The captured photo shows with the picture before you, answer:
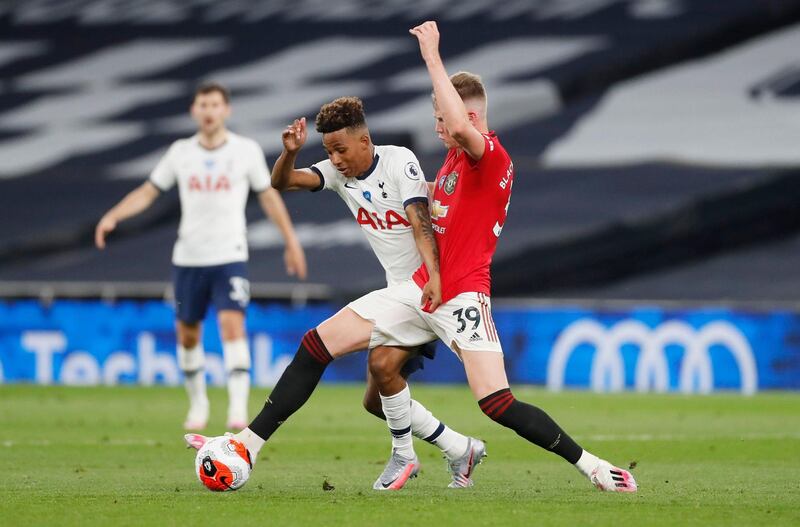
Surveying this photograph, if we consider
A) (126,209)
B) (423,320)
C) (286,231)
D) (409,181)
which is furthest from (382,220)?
(286,231)

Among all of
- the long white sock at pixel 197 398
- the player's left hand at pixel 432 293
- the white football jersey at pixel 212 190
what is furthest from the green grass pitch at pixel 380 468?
the white football jersey at pixel 212 190

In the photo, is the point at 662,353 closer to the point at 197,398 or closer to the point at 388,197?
the point at 197,398

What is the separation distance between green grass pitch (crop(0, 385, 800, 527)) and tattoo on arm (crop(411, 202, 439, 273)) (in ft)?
3.45

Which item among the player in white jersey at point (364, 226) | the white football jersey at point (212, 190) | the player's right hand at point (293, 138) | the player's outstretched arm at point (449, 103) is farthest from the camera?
the white football jersey at point (212, 190)

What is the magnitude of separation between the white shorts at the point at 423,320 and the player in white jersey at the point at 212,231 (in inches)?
143

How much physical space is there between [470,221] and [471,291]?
0.31m

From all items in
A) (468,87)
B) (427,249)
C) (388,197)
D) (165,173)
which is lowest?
(427,249)

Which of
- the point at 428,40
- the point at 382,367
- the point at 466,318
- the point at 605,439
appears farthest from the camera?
the point at 605,439

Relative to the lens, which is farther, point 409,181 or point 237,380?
point 237,380

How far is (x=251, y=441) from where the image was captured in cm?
646

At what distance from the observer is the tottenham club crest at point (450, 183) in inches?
256

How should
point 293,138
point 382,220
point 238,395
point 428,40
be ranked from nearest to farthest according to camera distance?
point 428,40 → point 293,138 → point 382,220 → point 238,395

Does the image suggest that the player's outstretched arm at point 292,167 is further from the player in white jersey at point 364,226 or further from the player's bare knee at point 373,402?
the player's bare knee at point 373,402

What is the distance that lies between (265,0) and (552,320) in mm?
12688
